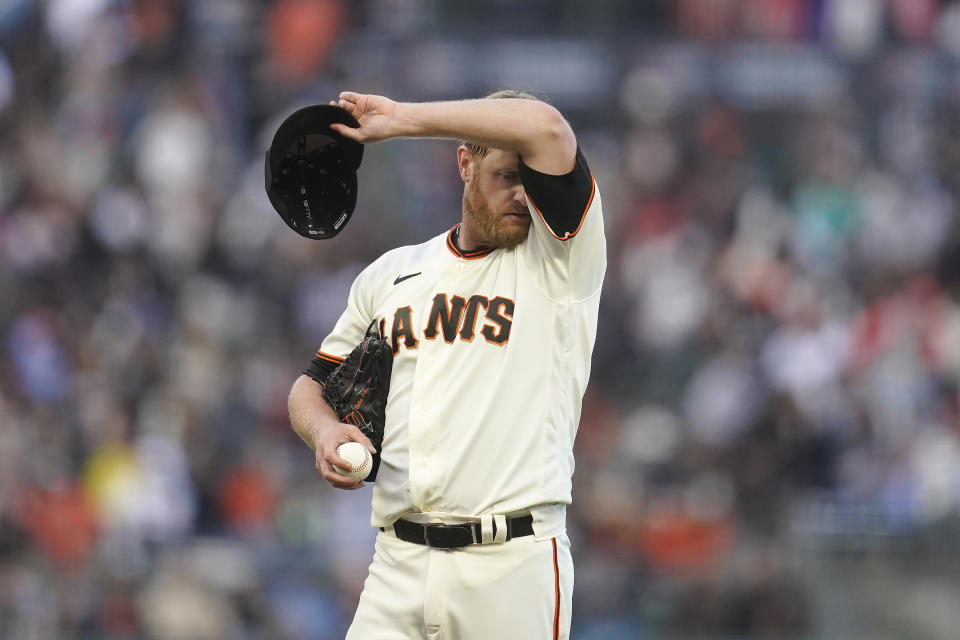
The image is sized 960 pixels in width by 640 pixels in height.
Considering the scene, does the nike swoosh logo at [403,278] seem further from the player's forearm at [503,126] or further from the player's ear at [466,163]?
the player's forearm at [503,126]

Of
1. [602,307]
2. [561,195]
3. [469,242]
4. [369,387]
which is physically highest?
[561,195]

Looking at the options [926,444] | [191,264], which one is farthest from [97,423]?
[926,444]

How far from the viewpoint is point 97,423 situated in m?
10.2

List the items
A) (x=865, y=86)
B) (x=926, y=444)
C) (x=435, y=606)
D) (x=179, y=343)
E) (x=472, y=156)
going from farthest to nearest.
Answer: (x=865, y=86) → (x=179, y=343) → (x=926, y=444) → (x=472, y=156) → (x=435, y=606)

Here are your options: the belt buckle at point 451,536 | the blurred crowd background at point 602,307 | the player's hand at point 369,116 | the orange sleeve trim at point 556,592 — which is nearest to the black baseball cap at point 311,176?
the player's hand at point 369,116

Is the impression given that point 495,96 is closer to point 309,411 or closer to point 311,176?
point 311,176

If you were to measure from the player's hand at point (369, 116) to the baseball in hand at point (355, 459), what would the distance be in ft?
2.80

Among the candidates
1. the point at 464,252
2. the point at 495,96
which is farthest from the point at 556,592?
the point at 495,96

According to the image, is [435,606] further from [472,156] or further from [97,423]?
[97,423]

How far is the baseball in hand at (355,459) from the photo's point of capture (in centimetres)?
375

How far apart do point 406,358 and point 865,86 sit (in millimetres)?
9663

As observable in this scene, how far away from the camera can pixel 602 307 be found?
10.9 meters

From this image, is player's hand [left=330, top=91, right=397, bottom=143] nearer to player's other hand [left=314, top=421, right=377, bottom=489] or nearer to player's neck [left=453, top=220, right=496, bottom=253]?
player's neck [left=453, top=220, right=496, bottom=253]

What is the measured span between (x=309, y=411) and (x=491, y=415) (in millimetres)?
614
